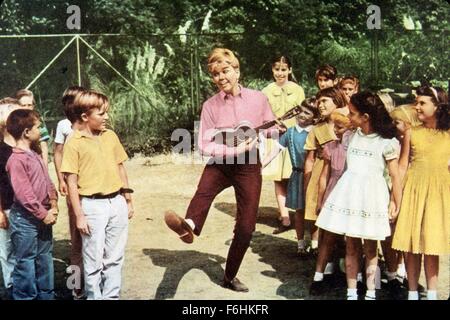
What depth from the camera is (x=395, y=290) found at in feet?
11.0

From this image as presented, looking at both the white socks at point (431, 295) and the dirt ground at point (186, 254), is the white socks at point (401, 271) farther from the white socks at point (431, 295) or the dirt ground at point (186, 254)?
the white socks at point (431, 295)

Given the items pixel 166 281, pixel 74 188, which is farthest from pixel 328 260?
pixel 74 188

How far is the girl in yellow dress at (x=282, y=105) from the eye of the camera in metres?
3.93

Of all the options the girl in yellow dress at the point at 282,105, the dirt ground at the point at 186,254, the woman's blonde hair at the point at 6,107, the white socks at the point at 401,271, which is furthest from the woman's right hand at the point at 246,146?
the woman's blonde hair at the point at 6,107

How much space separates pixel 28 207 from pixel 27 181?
15 centimetres

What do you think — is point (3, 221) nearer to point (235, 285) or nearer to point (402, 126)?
point (235, 285)

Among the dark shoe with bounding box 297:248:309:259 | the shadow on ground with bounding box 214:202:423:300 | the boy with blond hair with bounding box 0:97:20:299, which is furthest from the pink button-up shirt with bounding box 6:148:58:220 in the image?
the dark shoe with bounding box 297:248:309:259

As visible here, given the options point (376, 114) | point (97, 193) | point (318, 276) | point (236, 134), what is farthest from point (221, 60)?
point (318, 276)

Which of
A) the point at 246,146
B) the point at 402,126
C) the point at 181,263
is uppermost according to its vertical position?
the point at 402,126

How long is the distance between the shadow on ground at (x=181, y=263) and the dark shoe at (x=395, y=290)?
3.42ft

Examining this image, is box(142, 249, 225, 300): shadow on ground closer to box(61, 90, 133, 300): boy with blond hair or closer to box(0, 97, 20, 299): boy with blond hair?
box(61, 90, 133, 300): boy with blond hair

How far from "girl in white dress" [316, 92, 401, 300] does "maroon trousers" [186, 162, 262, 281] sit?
0.42 meters

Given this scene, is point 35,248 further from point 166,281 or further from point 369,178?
point 369,178

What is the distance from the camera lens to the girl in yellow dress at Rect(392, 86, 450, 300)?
3008 mm
